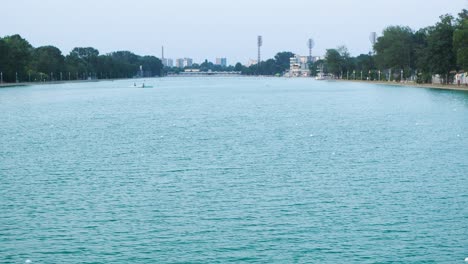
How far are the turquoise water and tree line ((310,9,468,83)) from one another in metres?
63.1

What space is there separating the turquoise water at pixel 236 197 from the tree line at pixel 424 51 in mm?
63141

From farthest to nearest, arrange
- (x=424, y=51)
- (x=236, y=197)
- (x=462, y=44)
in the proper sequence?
(x=424, y=51) < (x=462, y=44) < (x=236, y=197)

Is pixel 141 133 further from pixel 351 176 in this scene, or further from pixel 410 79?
pixel 410 79

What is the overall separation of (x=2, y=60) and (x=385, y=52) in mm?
79977

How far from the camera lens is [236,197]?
25.1 meters

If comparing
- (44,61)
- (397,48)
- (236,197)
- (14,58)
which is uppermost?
(397,48)

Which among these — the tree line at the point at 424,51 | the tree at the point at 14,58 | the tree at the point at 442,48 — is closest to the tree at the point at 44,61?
the tree at the point at 14,58

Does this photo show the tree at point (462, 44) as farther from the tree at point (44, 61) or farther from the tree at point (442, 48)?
the tree at point (44, 61)

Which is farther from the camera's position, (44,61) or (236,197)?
(44,61)

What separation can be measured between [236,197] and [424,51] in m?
109

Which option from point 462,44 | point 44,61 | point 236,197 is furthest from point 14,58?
point 236,197

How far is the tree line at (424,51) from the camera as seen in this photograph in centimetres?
10712

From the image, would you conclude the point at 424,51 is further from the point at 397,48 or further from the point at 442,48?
the point at 397,48

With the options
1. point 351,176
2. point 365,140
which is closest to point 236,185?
point 351,176
